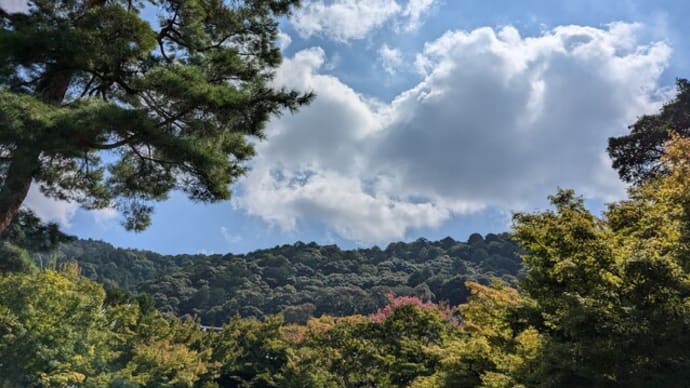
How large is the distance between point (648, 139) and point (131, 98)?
44.7 ft

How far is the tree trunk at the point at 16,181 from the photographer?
18.8ft

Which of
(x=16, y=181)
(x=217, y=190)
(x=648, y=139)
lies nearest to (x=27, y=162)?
(x=16, y=181)

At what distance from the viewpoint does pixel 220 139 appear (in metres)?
6.78

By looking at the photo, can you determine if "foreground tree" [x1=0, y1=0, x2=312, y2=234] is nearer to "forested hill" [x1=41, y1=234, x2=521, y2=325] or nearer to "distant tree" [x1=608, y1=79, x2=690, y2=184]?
"distant tree" [x1=608, y1=79, x2=690, y2=184]

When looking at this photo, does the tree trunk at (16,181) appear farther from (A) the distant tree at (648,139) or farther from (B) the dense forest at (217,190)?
(A) the distant tree at (648,139)

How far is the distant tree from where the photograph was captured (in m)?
13.7

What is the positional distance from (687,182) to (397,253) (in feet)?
301

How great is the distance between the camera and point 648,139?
14383 millimetres

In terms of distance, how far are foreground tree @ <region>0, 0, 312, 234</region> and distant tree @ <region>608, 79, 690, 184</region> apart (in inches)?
448

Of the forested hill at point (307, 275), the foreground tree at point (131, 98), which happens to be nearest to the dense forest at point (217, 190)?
the foreground tree at point (131, 98)

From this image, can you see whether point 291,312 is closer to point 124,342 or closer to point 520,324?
point 124,342

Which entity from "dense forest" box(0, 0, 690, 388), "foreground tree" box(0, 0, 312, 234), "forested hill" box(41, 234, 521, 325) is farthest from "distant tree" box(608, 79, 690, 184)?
"forested hill" box(41, 234, 521, 325)

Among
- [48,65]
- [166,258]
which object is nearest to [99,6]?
[48,65]

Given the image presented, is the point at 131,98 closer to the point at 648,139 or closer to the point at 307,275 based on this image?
the point at 648,139
